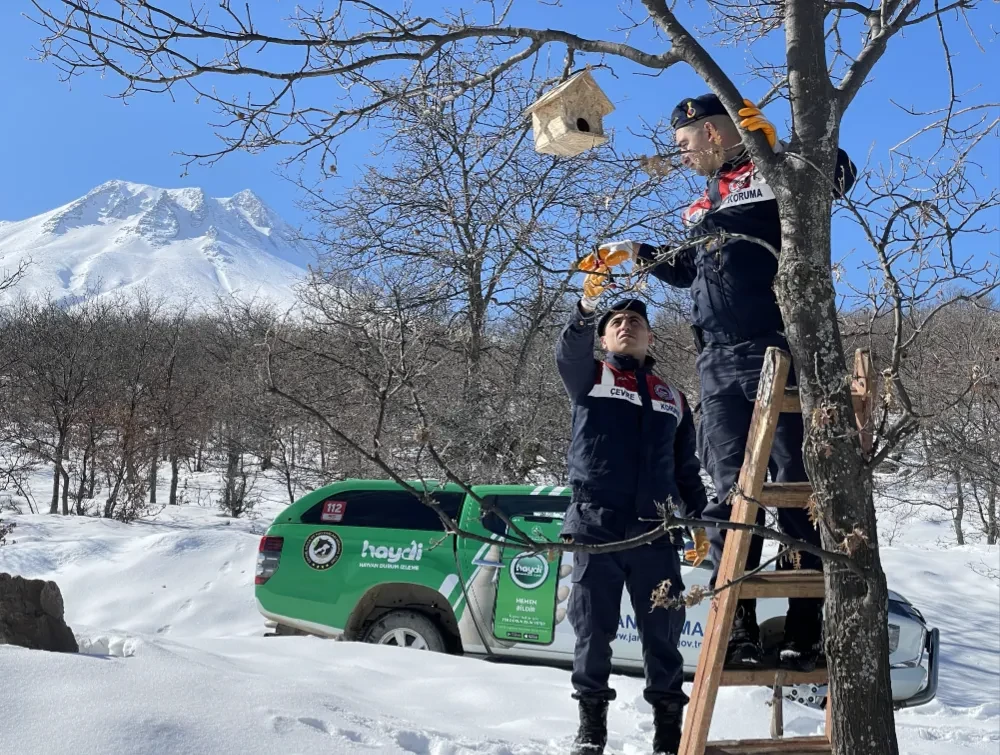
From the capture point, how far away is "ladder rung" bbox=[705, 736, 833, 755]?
2.87 metres

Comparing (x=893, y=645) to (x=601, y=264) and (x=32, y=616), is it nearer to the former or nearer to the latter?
(x=601, y=264)

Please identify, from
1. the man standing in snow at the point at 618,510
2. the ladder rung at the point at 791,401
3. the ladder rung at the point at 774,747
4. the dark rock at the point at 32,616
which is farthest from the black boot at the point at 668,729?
the dark rock at the point at 32,616

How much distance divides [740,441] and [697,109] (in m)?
1.17

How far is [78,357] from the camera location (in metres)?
25.4

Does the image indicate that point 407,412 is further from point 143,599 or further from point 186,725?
point 186,725

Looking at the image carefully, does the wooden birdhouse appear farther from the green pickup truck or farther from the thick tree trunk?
the green pickup truck

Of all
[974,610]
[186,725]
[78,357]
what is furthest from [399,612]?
[78,357]

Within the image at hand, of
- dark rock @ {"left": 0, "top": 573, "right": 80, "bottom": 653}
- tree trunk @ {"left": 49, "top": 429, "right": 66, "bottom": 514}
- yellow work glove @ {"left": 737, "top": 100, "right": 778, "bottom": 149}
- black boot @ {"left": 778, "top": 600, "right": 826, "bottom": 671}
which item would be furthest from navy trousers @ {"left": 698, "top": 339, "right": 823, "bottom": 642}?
tree trunk @ {"left": 49, "top": 429, "right": 66, "bottom": 514}

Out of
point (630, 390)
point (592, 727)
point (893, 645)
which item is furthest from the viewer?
point (893, 645)

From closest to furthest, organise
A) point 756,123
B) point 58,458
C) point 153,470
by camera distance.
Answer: point 756,123 < point 58,458 < point 153,470

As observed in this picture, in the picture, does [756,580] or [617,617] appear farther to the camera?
[617,617]

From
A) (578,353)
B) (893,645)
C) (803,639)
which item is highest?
(578,353)

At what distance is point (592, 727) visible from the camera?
10.8ft

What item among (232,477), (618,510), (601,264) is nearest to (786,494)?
(618,510)
